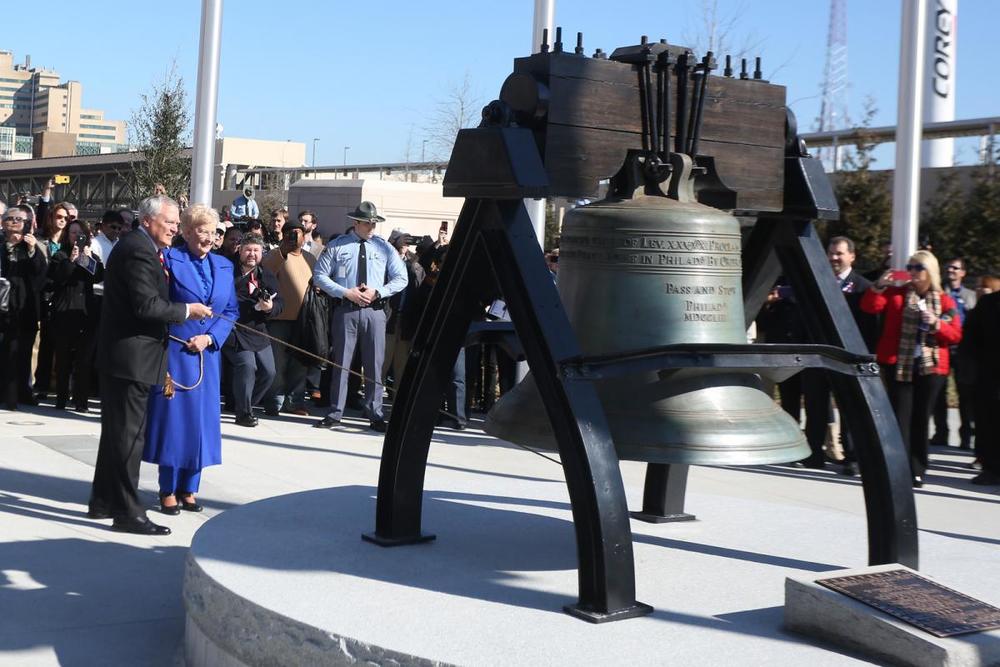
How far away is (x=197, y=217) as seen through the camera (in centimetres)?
752

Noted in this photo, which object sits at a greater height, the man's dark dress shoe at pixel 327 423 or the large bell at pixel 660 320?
the large bell at pixel 660 320

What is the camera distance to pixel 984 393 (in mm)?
10578

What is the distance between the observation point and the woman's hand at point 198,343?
750cm

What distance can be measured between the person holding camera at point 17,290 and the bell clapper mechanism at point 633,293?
24.2 ft

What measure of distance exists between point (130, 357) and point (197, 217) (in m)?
0.96

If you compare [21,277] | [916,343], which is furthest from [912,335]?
[21,277]

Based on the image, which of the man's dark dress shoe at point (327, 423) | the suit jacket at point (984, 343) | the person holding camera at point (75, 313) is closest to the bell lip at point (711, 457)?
the suit jacket at point (984, 343)

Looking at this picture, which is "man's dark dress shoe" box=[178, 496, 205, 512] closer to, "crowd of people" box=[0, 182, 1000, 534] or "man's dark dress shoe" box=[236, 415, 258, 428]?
"crowd of people" box=[0, 182, 1000, 534]

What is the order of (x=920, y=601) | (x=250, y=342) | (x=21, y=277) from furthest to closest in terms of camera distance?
Answer: 1. (x=21, y=277)
2. (x=250, y=342)
3. (x=920, y=601)

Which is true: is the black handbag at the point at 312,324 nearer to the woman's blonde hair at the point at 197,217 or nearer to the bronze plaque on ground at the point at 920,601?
the woman's blonde hair at the point at 197,217

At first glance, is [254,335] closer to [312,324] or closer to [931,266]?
[312,324]

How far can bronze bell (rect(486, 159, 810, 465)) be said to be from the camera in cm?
474

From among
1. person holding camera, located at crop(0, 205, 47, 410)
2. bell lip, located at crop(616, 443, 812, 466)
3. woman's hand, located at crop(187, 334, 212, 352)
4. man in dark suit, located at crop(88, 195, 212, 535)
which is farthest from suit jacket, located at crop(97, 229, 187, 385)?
person holding camera, located at crop(0, 205, 47, 410)

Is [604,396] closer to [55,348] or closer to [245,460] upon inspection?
[245,460]
